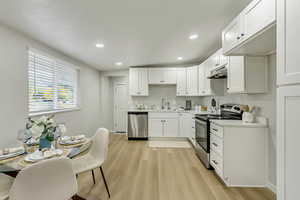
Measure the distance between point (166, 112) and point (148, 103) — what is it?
92 cm

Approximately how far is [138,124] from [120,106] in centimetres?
151

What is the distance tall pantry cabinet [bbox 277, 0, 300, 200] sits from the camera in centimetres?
96

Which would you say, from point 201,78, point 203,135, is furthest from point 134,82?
point 203,135

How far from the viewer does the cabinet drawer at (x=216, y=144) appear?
2275mm

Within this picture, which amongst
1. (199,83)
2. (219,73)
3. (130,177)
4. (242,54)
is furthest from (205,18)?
(130,177)

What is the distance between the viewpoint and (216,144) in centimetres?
242

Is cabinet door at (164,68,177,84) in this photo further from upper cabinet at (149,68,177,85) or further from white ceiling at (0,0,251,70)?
white ceiling at (0,0,251,70)

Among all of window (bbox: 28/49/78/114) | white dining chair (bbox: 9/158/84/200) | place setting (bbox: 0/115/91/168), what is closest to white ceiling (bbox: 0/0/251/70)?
window (bbox: 28/49/78/114)

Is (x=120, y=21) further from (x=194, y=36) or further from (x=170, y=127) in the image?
(x=170, y=127)

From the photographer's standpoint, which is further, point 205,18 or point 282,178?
point 205,18

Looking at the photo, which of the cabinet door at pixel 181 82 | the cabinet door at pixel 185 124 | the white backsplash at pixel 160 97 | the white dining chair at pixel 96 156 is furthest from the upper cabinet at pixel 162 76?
the white dining chair at pixel 96 156

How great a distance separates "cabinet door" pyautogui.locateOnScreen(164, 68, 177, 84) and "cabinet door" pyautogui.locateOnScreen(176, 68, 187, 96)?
0.13m

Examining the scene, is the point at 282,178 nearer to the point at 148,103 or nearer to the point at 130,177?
the point at 130,177

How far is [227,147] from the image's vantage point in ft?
7.18
